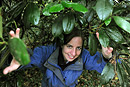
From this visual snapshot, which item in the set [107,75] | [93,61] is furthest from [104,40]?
[93,61]

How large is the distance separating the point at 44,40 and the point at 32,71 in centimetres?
90

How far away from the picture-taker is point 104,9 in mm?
486

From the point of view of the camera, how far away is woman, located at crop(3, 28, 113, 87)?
977 mm

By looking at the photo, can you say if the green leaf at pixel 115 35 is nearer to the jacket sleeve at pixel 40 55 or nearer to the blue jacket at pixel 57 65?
the blue jacket at pixel 57 65

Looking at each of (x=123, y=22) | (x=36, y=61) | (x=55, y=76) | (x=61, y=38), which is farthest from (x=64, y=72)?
(x=123, y=22)

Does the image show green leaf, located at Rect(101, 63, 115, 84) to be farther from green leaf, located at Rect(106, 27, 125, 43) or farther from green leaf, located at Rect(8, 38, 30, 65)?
green leaf, located at Rect(8, 38, 30, 65)

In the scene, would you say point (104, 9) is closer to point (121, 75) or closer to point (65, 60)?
point (121, 75)

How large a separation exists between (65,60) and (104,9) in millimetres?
761

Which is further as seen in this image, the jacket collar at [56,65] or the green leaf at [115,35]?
the jacket collar at [56,65]

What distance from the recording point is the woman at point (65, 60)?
3.21ft

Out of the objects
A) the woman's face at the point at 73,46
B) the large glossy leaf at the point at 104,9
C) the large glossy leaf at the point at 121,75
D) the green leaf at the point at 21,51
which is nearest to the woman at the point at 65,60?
the woman's face at the point at 73,46

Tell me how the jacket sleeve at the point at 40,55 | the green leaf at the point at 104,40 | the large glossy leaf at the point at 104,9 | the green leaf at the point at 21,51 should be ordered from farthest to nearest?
the jacket sleeve at the point at 40,55, the green leaf at the point at 104,40, the large glossy leaf at the point at 104,9, the green leaf at the point at 21,51

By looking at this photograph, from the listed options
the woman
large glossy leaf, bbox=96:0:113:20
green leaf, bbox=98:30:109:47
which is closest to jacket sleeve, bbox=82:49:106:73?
the woman

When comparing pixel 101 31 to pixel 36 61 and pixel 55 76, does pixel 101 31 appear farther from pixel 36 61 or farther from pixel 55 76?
pixel 55 76
